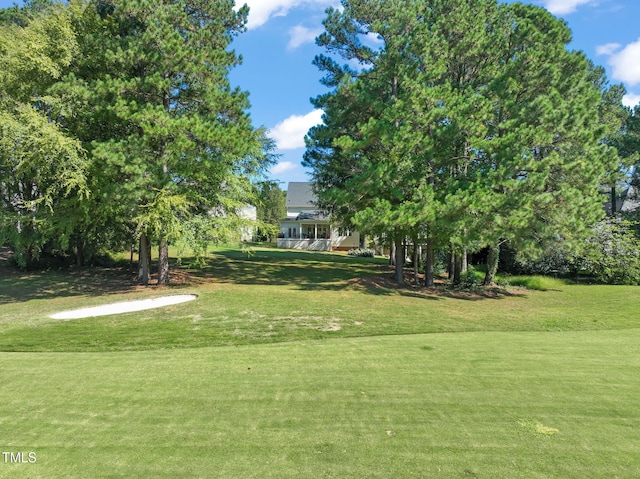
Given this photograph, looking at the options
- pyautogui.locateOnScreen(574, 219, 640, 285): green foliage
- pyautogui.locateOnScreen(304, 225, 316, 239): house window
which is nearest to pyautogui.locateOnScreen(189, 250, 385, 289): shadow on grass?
pyautogui.locateOnScreen(574, 219, 640, 285): green foliage

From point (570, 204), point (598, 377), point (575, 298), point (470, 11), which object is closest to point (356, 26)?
point (470, 11)

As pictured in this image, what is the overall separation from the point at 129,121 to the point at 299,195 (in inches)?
1368

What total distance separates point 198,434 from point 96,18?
15.9 metres

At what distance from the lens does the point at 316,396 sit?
15.6 ft

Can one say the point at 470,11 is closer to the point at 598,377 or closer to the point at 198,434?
the point at 598,377

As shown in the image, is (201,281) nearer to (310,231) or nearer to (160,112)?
(160,112)

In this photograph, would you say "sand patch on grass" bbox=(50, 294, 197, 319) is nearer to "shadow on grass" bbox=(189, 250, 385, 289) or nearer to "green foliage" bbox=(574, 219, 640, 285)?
"shadow on grass" bbox=(189, 250, 385, 289)

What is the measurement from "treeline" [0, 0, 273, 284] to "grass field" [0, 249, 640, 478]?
4.65m

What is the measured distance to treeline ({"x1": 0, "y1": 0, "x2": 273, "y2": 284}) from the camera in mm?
12969

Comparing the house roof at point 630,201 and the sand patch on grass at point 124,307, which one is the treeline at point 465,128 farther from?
the house roof at point 630,201

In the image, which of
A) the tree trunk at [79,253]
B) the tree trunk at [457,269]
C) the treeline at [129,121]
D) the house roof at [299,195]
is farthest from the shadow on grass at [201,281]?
the house roof at [299,195]

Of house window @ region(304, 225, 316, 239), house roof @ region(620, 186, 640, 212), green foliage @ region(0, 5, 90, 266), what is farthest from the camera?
house window @ region(304, 225, 316, 239)

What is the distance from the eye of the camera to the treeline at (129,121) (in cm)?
1297

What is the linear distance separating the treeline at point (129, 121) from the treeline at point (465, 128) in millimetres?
4285
